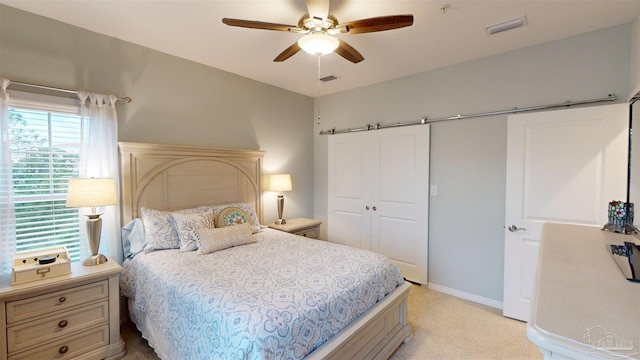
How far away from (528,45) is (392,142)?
5.59ft

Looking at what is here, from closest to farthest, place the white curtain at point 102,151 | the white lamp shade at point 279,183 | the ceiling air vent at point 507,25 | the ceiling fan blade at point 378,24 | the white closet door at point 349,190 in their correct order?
the ceiling fan blade at point 378,24, the ceiling air vent at point 507,25, the white curtain at point 102,151, the white lamp shade at point 279,183, the white closet door at point 349,190

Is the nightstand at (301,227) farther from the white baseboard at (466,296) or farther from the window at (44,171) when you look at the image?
the window at (44,171)

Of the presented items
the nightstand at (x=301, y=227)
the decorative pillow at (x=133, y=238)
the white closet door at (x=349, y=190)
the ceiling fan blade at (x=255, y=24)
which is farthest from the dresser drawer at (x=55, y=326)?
the white closet door at (x=349, y=190)

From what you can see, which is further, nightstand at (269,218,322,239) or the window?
nightstand at (269,218,322,239)

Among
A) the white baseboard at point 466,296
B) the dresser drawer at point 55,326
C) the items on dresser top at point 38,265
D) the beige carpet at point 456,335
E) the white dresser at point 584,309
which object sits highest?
the white dresser at point 584,309

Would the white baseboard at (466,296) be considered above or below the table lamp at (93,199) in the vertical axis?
below

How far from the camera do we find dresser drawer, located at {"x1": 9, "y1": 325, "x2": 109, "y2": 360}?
1861 millimetres

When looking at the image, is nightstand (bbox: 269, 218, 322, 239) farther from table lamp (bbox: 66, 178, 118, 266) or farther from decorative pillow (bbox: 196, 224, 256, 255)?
table lamp (bbox: 66, 178, 118, 266)

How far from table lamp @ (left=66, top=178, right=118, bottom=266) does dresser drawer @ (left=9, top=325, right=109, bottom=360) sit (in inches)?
20.4

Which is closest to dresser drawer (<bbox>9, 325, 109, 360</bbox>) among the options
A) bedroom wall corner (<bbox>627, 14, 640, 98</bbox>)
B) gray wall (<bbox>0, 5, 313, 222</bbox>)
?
gray wall (<bbox>0, 5, 313, 222</bbox>)

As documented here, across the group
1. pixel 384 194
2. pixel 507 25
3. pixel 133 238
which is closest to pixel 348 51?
pixel 507 25

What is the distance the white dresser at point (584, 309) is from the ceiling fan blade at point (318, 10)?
181 centimetres

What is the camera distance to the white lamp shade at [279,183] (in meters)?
3.80

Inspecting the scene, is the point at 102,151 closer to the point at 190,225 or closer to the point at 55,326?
the point at 190,225
